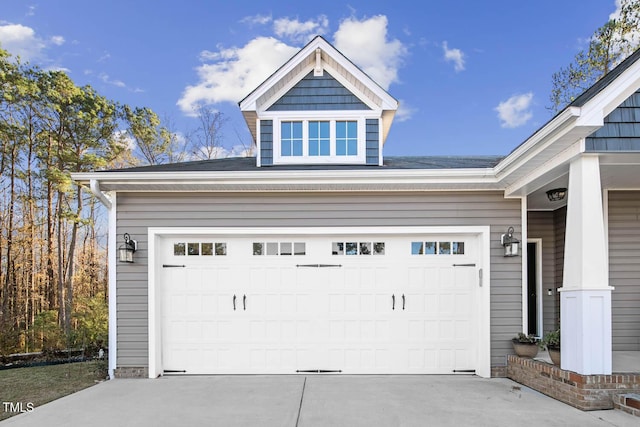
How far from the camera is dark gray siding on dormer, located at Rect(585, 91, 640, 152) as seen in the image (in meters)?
3.74

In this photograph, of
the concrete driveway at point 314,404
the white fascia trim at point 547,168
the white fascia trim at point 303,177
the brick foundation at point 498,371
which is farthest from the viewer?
the brick foundation at point 498,371

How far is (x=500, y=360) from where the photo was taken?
537 centimetres

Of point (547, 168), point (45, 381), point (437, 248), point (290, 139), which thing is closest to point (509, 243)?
point (437, 248)

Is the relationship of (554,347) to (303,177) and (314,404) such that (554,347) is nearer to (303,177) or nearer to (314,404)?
(314,404)

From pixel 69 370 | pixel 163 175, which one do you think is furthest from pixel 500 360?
pixel 69 370

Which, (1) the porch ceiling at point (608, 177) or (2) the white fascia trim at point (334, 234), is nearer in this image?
(1) the porch ceiling at point (608, 177)

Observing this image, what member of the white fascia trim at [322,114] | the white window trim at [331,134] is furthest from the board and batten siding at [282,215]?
the white fascia trim at [322,114]

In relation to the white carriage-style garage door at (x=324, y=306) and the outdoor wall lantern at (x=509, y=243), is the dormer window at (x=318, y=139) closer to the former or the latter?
the white carriage-style garage door at (x=324, y=306)

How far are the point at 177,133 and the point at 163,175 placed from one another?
35.0 feet

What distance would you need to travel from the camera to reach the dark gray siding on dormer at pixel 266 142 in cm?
636

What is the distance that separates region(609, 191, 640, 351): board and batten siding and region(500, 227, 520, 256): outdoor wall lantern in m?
1.71

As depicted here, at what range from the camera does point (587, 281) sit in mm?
3818

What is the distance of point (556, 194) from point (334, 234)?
311 centimetres

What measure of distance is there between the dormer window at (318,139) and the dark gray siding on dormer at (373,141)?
9 cm
